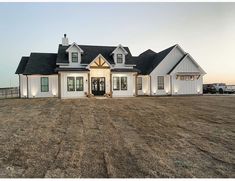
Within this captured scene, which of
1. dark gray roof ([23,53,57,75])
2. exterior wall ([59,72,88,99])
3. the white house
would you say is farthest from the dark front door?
dark gray roof ([23,53,57,75])

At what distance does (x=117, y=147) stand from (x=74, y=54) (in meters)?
19.2

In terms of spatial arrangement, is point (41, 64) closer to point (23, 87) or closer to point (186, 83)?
point (23, 87)

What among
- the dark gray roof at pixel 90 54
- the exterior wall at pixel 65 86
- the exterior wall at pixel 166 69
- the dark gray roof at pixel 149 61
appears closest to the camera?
the exterior wall at pixel 65 86

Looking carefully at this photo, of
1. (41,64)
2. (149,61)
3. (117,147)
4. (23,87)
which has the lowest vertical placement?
(117,147)

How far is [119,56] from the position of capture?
25734 millimetres

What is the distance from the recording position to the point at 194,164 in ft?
18.4

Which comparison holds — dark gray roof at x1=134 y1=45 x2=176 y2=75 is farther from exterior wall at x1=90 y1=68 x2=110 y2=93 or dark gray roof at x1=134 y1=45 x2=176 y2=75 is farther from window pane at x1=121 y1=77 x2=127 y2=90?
exterior wall at x1=90 y1=68 x2=110 y2=93

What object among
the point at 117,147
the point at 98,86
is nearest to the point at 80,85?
the point at 98,86

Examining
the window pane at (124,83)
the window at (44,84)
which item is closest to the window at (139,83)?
the window pane at (124,83)

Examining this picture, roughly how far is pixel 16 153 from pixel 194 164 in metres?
5.49

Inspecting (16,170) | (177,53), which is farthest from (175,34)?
(16,170)

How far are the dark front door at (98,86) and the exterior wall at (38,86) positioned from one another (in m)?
4.52

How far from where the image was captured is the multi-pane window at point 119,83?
2448cm

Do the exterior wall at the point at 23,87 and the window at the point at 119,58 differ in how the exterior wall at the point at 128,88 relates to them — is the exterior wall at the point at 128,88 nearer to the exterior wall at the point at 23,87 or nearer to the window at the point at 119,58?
the window at the point at 119,58
